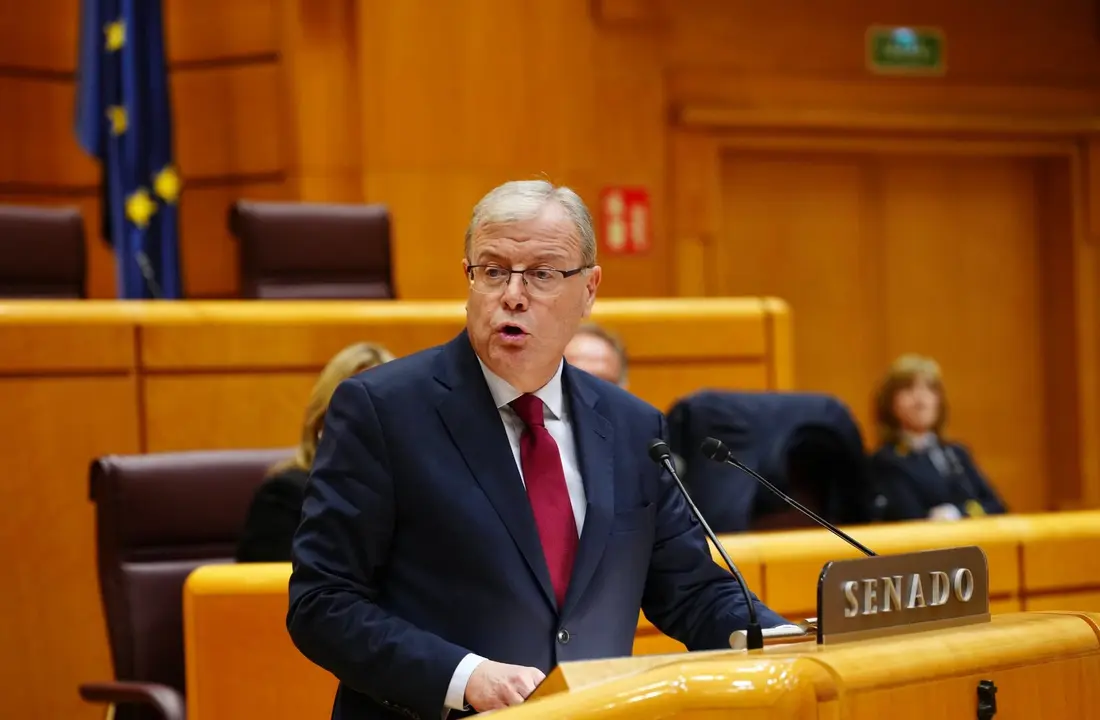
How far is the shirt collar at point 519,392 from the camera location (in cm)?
159

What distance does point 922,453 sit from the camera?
4.18 m

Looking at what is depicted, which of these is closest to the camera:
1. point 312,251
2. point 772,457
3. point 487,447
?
point 487,447

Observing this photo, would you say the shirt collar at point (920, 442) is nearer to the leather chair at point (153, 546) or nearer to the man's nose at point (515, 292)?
the leather chair at point (153, 546)

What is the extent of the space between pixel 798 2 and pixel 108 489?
4197 millimetres

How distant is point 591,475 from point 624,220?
4230mm

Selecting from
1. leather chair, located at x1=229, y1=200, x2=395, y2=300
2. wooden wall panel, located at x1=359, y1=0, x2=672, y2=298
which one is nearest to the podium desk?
leather chair, located at x1=229, y1=200, x2=395, y2=300

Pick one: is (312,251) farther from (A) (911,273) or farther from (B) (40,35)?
(A) (911,273)

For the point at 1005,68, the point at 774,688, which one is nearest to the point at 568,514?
the point at 774,688

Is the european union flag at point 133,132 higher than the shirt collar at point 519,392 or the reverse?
higher

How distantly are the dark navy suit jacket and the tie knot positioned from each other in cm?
4

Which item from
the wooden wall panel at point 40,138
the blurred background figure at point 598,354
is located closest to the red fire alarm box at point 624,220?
the wooden wall panel at point 40,138

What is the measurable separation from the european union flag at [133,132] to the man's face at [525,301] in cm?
367

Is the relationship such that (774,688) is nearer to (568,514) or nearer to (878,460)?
(568,514)

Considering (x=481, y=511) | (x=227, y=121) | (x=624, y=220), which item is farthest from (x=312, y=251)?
(x=481, y=511)
